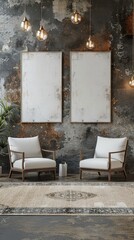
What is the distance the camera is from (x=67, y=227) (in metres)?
5.13

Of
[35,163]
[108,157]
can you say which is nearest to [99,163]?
[108,157]

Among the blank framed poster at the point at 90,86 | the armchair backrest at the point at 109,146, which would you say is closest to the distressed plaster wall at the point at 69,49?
the blank framed poster at the point at 90,86

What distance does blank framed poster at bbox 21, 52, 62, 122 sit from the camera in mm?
10062

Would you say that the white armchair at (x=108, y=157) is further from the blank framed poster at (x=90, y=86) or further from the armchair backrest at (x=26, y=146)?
the armchair backrest at (x=26, y=146)

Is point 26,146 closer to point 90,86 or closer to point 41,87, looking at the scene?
point 41,87

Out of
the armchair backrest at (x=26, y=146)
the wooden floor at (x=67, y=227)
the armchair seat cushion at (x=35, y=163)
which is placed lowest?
the wooden floor at (x=67, y=227)

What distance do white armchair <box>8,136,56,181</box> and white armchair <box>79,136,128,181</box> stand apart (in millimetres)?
777

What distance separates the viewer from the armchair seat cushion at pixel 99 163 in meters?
9.01

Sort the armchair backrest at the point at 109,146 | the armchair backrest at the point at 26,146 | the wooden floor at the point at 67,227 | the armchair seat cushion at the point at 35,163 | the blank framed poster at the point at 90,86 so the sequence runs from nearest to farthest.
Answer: the wooden floor at the point at 67,227 → the armchair seat cushion at the point at 35,163 → the armchair backrest at the point at 109,146 → the armchair backrest at the point at 26,146 → the blank framed poster at the point at 90,86

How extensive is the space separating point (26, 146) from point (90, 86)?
2111 millimetres

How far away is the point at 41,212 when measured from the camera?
19.5ft

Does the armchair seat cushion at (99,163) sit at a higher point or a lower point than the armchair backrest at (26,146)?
lower

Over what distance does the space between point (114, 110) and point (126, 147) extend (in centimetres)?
105

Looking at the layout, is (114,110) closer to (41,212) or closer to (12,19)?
(12,19)
